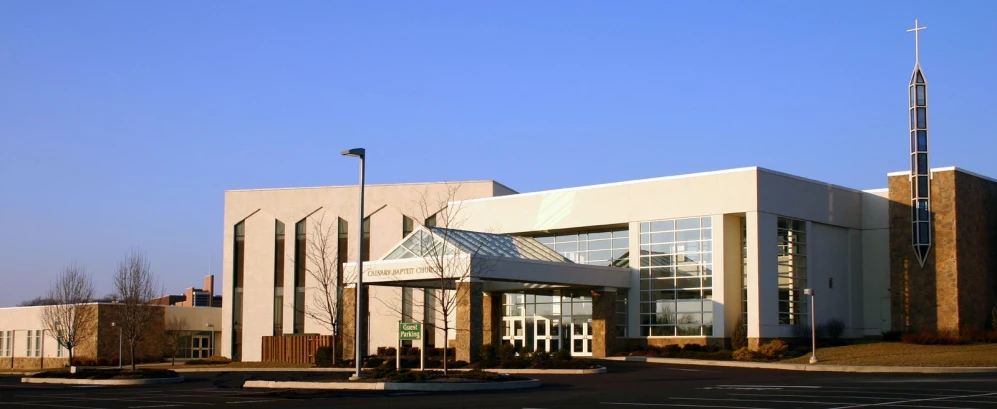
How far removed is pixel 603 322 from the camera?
45.4m

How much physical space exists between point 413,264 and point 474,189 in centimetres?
1869

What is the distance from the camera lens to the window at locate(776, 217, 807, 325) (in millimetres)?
45656

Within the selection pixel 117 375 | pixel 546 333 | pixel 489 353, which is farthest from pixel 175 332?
pixel 489 353

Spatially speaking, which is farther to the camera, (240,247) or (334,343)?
(240,247)

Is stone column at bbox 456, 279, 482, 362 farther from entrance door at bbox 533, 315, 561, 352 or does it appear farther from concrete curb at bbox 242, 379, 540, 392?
concrete curb at bbox 242, 379, 540, 392

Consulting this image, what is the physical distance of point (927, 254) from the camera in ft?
150

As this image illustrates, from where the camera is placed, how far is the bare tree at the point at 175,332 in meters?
68.0

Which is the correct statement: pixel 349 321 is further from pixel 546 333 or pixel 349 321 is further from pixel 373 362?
pixel 546 333

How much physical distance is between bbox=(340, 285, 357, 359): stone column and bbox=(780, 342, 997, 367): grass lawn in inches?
709

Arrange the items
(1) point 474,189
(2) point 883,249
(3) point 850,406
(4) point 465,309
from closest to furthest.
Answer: (3) point 850,406
(4) point 465,309
(2) point 883,249
(1) point 474,189

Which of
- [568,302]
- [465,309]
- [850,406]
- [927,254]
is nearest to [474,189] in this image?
[568,302]

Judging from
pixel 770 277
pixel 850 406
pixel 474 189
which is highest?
pixel 474 189

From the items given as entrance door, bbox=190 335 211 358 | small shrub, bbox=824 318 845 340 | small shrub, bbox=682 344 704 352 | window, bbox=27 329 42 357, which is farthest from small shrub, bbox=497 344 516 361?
window, bbox=27 329 42 357

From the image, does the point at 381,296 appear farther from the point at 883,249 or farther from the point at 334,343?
the point at 883,249
